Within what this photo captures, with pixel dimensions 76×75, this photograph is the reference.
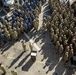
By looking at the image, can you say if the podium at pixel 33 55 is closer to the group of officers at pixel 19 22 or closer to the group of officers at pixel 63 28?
the group of officers at pixel 19 22

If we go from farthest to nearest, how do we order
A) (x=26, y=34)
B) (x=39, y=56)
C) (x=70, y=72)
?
(x=26, y=34)
(x=39, y=56)
(x=70, y=72)

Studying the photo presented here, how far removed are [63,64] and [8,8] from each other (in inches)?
447

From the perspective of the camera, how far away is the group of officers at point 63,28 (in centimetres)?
1922

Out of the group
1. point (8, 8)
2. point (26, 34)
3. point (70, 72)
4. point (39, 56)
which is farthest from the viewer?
point (8, 8)

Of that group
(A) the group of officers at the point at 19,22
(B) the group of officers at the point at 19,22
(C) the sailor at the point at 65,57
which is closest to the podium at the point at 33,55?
(A) the group of officers at the point at 19,22

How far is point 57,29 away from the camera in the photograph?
20609 millimetres

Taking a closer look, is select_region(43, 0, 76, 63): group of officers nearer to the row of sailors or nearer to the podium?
the row of sailors

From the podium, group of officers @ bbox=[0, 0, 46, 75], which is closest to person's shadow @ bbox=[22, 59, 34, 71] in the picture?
the podium

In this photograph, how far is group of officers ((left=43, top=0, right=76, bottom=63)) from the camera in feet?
63.1

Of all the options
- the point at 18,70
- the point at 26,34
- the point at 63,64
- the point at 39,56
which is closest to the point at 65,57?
the point at 63,64

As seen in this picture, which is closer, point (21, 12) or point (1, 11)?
point (21, 12)

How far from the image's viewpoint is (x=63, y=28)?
2136 centimetres

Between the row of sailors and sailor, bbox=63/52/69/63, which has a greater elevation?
the row of sailors

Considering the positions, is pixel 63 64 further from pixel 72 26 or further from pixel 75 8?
pixel 75 8
